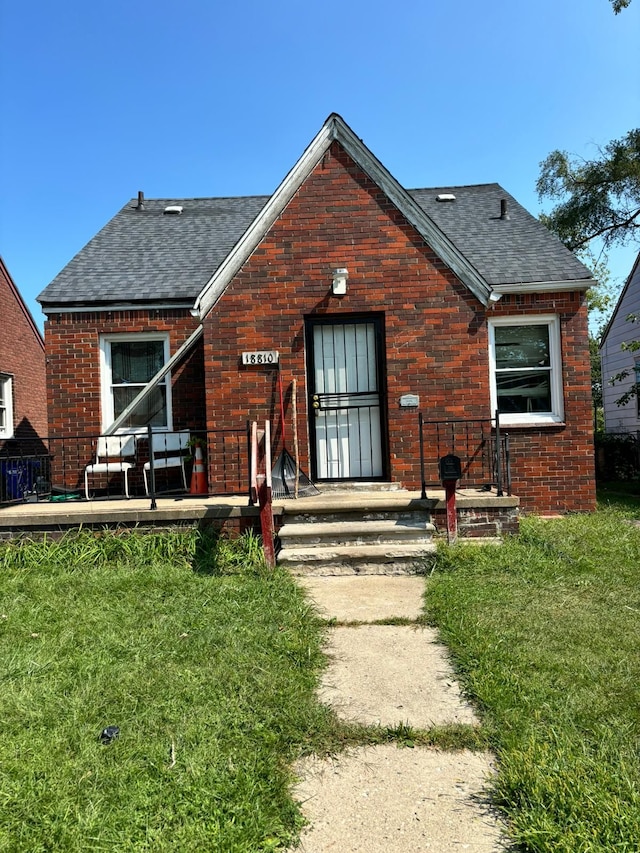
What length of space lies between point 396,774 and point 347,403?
5908 millimetres

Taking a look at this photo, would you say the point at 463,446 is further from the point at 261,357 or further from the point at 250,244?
the point at 250,244

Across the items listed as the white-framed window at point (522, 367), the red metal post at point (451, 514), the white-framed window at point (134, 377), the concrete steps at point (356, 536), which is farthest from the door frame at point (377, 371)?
the white-framed window at point (134, 377)

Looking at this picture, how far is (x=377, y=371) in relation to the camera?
8195 mm

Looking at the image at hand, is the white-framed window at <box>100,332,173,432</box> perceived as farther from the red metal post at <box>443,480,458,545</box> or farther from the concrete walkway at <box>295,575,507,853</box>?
the concrete walkway at <box>295,575,507,853</box>

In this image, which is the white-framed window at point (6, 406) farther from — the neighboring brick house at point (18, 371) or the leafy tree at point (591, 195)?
the leafy tree at point (591, 195)

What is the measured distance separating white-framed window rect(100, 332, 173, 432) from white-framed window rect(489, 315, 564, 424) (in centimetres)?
523

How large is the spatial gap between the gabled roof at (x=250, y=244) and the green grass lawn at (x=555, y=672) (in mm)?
3783

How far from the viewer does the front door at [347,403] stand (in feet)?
26.9

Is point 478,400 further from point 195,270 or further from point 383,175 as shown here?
point 195,270

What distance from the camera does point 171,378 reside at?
9633 mm

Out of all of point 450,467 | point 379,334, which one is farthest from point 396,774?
point 379,334

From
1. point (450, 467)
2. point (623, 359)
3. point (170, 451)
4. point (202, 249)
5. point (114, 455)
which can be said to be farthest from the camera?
point (623, 359)

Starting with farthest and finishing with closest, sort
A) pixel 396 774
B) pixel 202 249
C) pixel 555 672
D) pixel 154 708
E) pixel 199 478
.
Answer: pixel 202 249, pixel 199 478, pixel 555 672, pixel 154 708, pixel 396 774

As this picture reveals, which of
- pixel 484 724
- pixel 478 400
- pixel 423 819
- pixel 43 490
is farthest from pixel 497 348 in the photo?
pixel 43 490
